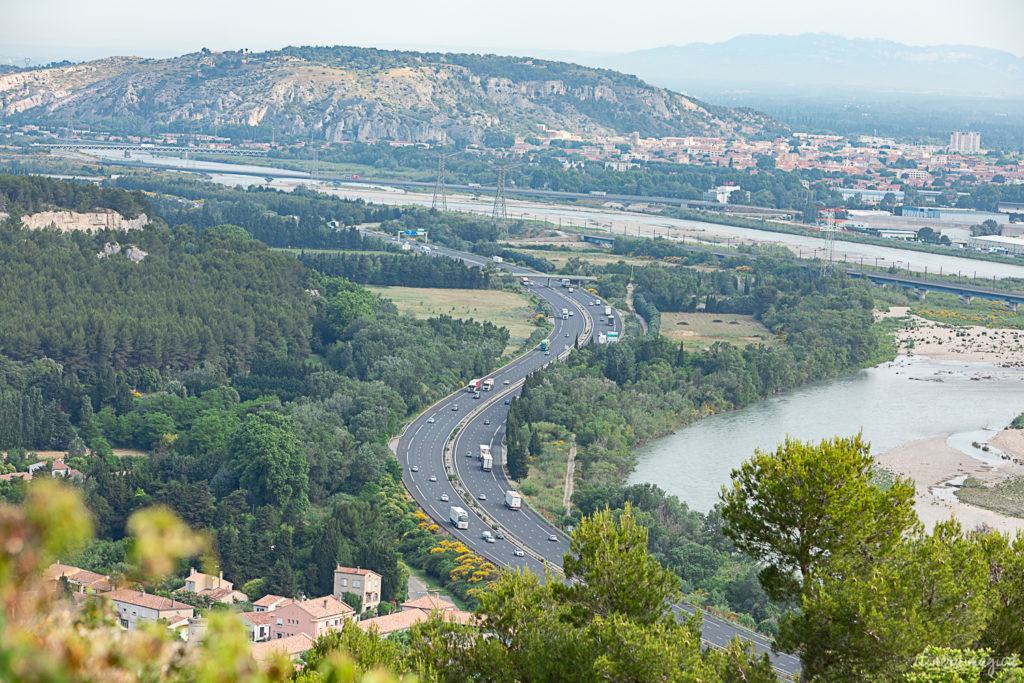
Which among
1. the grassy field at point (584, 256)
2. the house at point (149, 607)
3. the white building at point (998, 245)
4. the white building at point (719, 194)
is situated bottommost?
the house at point (149, 607)

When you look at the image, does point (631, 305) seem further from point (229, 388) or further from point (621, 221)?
point (621, 221)

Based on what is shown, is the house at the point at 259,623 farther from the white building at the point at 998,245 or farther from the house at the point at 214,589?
the white building at the point at 998,245

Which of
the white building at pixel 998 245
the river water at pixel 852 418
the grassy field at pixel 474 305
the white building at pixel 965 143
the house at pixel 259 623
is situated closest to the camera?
the house at pixel 259 623

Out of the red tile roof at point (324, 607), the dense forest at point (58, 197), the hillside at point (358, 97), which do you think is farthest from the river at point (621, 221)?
the red tile roof at point (324, 607)

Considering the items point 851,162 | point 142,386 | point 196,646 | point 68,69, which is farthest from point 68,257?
point 68,69

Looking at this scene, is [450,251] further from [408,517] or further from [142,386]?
[408,517]

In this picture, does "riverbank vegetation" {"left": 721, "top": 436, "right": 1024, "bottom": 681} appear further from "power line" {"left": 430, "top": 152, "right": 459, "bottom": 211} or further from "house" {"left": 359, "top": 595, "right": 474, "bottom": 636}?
"power line" {"left": 430, "top": 152, "right": 459, "bottom": 211}

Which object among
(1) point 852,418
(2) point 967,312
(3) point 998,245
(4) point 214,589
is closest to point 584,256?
(2) point 967,312
